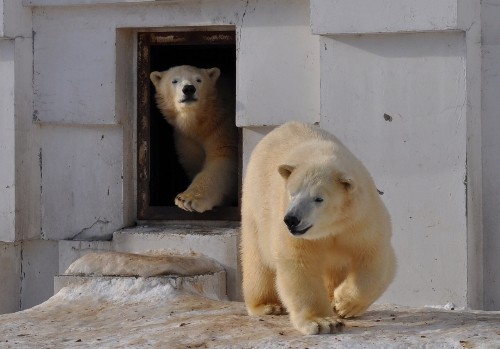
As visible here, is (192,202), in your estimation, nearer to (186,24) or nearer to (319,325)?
(186,24)

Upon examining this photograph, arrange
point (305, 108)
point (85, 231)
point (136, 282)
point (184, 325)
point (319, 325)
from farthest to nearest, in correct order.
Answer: point (85, 231), point (305, 108), point (136, 282), point (184, 325), point (319, 325)

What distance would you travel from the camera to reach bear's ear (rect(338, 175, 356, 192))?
485 centimetres

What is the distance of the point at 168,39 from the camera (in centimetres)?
836

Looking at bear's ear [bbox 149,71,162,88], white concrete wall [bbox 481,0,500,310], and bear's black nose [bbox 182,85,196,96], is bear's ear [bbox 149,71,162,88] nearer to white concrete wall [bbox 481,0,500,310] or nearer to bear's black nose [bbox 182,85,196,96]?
bear's black nose [bbox 182,85,196,96]

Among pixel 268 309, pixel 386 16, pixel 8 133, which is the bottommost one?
pixel 268 309

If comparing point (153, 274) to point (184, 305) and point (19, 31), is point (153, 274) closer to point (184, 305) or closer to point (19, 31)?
point (184, 305)

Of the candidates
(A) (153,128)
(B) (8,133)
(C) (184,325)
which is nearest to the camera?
(C) (184,325)

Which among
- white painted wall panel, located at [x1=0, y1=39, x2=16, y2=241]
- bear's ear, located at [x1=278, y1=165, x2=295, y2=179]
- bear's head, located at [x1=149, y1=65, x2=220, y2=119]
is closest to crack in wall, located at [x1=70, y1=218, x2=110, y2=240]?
white painted wall panel, located at [x1=0, y1=39, x2=16, y2=241]

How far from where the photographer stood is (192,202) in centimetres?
809

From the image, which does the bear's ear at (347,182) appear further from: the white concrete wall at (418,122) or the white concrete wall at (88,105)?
the white concrete wall at (88,105)

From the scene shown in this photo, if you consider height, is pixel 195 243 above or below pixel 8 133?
below

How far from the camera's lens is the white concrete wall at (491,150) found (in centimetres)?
725

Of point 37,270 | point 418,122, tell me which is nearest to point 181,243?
point 37,270

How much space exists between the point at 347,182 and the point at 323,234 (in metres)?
0.25
